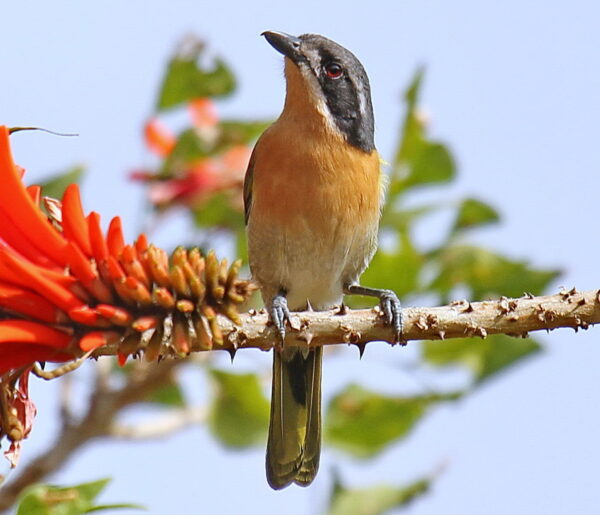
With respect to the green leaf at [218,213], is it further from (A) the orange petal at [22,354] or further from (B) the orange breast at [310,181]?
(A) the orange petal at [22,354]

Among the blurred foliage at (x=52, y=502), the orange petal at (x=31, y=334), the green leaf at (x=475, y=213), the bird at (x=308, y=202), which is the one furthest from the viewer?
the green leaf at (x=475, y=213)

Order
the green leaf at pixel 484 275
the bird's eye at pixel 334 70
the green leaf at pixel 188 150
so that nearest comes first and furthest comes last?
the bird's eye at pixel 334 70
the green leaf at pixel 484 275
the green leaf at pixel 188 150

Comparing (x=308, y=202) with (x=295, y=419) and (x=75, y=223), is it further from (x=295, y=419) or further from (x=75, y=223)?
(x=75, y=223)

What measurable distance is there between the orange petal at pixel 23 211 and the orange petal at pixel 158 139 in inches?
156

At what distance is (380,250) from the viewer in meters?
5.96

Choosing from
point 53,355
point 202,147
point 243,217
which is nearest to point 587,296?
point 53,355

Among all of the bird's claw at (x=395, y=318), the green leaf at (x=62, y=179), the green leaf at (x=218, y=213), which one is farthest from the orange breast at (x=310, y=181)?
the bird's claw at (x=395, y=318)

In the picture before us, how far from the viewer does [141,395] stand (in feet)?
17.6

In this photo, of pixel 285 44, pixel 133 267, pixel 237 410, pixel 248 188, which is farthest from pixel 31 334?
pixel 237 410

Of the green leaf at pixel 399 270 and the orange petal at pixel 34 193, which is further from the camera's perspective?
the green leaf at pixel 399 270

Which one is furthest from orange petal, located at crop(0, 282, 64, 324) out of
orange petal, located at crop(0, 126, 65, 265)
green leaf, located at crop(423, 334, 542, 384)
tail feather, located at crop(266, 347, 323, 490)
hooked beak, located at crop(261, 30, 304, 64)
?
green leaf, located at crop(423, 334, 542, 384)

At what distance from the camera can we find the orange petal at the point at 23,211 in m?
2.43

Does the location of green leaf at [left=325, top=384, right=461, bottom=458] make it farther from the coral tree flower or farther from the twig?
the coral tree flower

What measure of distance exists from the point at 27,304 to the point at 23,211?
21cm
